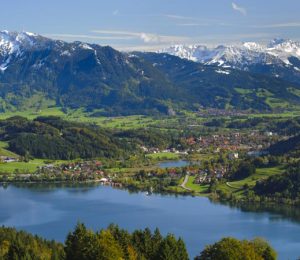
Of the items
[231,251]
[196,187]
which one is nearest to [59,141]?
[196,187]

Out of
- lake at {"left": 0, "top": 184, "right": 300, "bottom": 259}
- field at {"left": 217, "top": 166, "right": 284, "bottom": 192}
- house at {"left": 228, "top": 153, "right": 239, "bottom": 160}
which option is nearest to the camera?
lake at {"left": 0, "top": 184, "right": 300, "bottom": 259}

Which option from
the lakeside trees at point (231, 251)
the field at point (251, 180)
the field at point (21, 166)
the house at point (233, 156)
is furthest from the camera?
the house at point (233, 156)

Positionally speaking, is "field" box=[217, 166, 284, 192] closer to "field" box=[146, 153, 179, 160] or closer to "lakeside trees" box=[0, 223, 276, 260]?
"field" box=[146, 153, 179, 160]

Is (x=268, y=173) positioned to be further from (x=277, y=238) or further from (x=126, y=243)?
(x=126, y=243)

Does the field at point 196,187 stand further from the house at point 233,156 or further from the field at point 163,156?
→ the field at point 163,156

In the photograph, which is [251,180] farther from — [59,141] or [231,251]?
[231,251]

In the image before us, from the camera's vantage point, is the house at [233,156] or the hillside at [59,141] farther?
the hillside at [59,141]

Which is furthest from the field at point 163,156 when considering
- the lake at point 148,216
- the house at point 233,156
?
the lake at point 148,216

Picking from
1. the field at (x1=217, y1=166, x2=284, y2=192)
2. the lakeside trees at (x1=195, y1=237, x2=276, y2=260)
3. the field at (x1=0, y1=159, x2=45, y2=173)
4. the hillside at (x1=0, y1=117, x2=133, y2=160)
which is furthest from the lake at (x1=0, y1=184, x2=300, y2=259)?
the hillside at (x1=0, y1=117, x2=133, y2=160)

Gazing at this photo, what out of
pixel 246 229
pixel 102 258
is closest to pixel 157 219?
pixel 246 229
